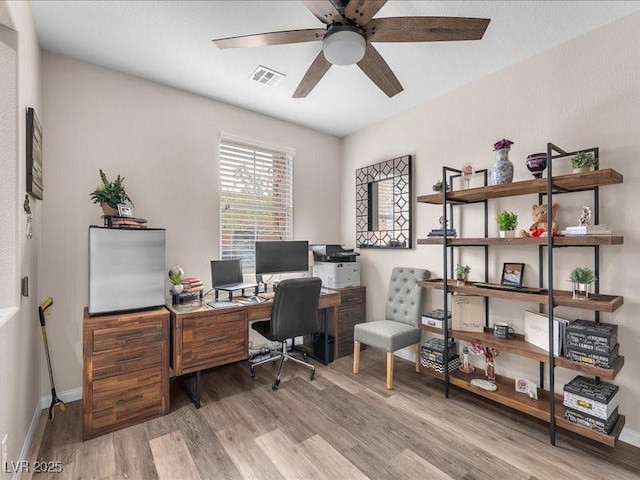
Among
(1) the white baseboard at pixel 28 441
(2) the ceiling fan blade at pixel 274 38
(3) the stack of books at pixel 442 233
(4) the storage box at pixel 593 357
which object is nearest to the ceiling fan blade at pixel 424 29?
(2) the ceiling fan blade at pixel 274 38

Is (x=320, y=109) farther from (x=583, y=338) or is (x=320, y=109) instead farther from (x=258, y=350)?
(x=583, y=338)

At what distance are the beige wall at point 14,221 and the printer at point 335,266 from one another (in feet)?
8.51

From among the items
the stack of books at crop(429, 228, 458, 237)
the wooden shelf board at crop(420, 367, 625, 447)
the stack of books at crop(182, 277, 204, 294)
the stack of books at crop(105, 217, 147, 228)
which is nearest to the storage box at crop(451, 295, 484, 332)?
the wooden shelf board at crop(420, 367, 625, 447)

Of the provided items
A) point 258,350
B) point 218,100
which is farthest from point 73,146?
point 258,350

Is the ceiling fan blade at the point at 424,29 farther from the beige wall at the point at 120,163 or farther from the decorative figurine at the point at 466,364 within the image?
the decorative figurine at the point at 466,364

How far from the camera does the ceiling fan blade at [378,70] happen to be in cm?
188

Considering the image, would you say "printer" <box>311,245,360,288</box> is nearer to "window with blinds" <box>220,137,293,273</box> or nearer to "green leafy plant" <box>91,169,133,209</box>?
"window with blinds" <box>220,137,293,273</box>

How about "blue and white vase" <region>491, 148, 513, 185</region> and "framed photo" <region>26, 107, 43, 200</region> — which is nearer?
"framed photo" <region>26, 107, 43, 200</region>

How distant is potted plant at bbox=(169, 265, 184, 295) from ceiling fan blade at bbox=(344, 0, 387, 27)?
2.37 metres

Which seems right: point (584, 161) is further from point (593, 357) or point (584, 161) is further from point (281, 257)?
point (281, 257)

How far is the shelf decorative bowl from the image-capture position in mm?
2193

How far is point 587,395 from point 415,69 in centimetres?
272

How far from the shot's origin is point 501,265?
268cm

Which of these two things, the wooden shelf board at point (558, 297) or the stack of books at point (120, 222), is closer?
the wooden shelf board at point (558, 297)
